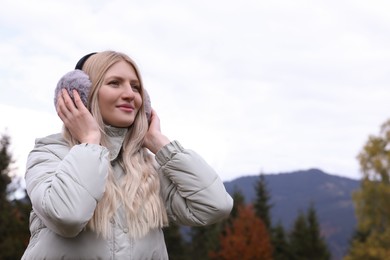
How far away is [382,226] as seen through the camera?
31.1 meters

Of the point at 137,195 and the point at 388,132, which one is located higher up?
the point at 388,132

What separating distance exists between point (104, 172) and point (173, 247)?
33589mm

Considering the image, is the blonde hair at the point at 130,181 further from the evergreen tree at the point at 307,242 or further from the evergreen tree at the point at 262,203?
the evergreen tree at the point at 262,203

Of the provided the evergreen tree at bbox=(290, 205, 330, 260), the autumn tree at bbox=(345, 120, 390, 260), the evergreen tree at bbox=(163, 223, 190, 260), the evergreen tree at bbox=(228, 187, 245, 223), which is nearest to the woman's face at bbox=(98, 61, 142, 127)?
the autumn tree at bbox=(345, 120, 390, 260)

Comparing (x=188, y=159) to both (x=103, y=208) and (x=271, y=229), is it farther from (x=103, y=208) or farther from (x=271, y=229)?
(x=271, y=229)

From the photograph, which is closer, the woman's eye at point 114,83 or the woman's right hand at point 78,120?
the woman's right hand at point 78,120

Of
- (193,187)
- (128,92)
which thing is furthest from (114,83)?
(193,187)

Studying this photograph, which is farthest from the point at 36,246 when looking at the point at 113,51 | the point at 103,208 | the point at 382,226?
the point at 382,226

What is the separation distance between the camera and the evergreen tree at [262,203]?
140ft

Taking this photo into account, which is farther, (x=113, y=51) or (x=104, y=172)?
(x=113, y=51)

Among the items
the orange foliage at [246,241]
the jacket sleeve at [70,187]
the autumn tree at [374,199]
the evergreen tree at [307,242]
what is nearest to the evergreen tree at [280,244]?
the evergreen tree at [307,242]

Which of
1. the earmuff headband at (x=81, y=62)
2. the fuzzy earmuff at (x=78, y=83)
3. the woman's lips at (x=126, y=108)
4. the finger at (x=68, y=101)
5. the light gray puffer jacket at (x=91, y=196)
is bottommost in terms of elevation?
the light gray puffer jacket at (x=91, y=196)

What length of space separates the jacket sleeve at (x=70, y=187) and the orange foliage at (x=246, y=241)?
109ft

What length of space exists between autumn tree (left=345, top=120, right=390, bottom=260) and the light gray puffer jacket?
27447 millimetres
